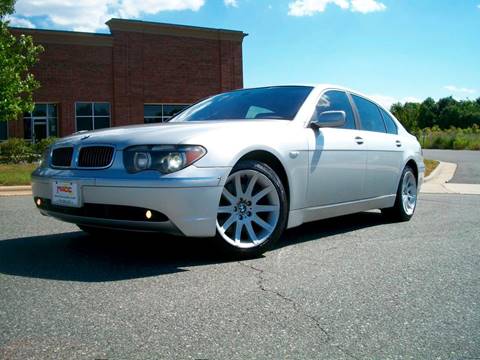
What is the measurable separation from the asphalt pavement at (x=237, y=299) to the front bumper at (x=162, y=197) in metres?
0.34

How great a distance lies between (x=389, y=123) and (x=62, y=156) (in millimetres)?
4059

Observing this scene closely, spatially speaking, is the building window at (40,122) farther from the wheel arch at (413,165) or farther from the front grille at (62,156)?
the front grille at (62,156)

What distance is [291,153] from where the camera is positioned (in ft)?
15.3

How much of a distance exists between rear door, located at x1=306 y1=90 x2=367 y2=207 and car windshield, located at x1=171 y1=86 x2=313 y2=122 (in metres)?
0.24

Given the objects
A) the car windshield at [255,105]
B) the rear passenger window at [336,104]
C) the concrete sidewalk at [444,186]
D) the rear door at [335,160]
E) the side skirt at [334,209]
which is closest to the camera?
the side skirt at [334,209]

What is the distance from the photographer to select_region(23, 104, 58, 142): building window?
31.5 metres

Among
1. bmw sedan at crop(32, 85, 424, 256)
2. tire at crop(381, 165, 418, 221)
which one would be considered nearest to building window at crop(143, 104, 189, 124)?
tire at crop(381, 165, 418, 221)

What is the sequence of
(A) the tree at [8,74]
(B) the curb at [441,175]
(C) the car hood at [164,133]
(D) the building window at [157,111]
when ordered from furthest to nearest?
1. (D) the building window at [157,111]
2. (A) the tree at [8,74]
3. (B) the curb at [441,175]
4. (C) the car hood at [164,133]

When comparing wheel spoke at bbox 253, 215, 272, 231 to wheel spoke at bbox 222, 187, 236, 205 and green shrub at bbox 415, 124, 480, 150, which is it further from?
Result: green shrub at bbox 415, 124, 480, 150

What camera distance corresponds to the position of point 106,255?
175 inches

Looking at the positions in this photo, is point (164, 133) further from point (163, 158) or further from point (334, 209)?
point (334, 209)

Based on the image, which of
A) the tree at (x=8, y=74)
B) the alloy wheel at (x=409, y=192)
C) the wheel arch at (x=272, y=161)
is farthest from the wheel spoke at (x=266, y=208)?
the tree at (x=8, y=74)

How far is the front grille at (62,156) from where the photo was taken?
4352 mm

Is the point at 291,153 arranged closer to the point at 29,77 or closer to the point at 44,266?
the point at 44,266
